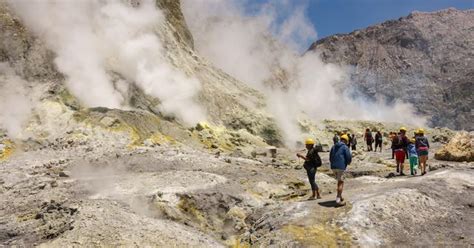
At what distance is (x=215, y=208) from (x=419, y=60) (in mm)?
112215

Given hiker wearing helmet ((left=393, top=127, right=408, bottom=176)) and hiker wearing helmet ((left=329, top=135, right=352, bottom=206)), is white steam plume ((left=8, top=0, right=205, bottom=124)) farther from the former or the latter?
hiker wearing helmet ((left=329, top=135, right=352, bottom=206))

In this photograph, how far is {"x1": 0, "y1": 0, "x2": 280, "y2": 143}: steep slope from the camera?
96.4 ft

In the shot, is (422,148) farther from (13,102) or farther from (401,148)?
(13,102)

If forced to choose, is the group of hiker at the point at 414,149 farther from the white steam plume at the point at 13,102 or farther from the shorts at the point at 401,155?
the white steam plume at the point at 13,102

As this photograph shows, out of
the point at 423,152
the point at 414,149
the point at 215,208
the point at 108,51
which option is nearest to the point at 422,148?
the point at 423,152

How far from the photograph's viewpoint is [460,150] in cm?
2297

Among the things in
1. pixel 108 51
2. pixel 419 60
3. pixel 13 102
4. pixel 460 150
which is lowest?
pixel 460 150

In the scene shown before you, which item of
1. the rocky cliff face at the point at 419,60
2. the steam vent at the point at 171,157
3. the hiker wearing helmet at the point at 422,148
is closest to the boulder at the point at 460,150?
the steam vent at the point at 171,157

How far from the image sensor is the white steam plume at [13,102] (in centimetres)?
2528

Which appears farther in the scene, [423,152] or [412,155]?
[412,155]

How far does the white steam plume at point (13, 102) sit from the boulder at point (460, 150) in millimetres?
18448

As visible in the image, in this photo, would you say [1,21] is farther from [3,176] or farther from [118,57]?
[3,176]

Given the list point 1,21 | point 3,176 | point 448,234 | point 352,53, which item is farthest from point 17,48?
point 352,53

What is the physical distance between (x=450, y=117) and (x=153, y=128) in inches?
3424
